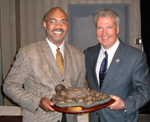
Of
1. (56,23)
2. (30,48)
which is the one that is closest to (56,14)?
(56,23)

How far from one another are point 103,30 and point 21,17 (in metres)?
3.57

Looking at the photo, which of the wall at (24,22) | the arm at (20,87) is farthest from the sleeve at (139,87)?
the wall at (24,22)

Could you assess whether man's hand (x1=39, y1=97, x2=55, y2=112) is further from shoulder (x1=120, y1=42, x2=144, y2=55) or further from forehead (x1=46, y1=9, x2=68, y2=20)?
shoulder (x1=120, y1=42, x2=144, y2=55)

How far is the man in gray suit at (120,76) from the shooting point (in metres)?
1.77

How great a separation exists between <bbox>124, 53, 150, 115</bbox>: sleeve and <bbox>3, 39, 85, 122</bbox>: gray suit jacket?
1.93 feet

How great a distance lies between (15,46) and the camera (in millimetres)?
4637

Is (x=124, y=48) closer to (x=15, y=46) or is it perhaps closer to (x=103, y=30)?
(x=103, y=30)

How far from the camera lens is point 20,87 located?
67.4 inches

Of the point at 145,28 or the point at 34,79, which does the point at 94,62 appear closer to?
the point at 34,79

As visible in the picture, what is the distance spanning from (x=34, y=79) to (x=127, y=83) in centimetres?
87

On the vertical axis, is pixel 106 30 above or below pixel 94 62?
above

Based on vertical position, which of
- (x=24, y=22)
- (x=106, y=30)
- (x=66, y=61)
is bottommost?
(x=66, y=61)

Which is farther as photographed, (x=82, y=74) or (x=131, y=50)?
(x=82, y=74)

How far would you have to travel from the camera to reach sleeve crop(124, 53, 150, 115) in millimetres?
1744
